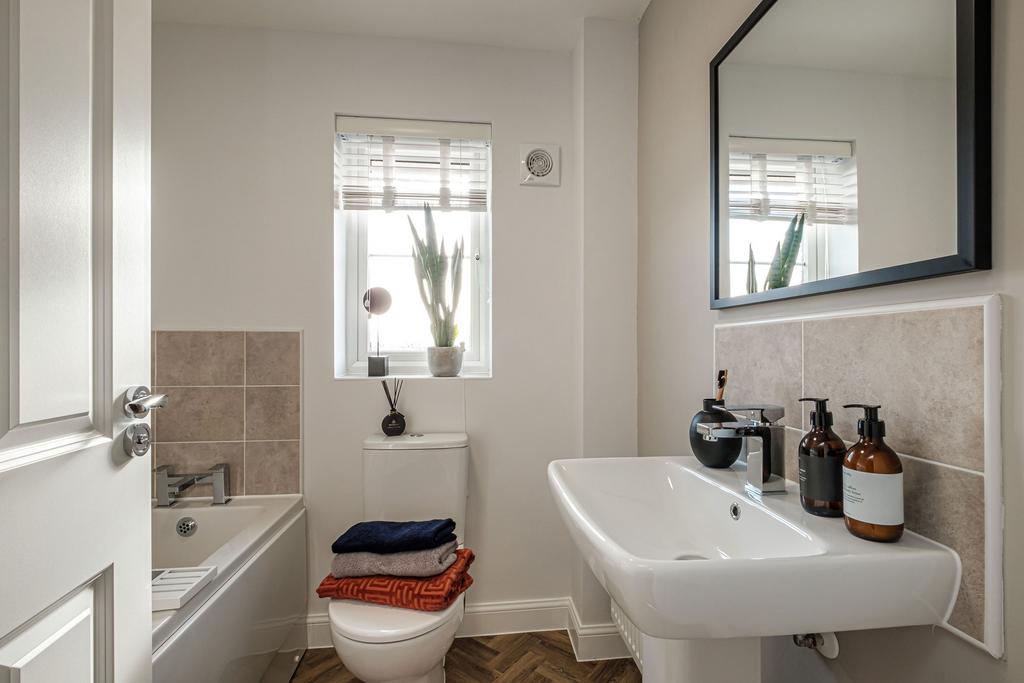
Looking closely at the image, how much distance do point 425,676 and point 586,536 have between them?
3.47ft

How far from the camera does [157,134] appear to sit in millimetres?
1783

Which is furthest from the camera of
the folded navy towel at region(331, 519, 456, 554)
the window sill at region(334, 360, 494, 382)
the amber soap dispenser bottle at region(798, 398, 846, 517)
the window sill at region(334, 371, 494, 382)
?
the window sill at region(334, 360, 494, 382)

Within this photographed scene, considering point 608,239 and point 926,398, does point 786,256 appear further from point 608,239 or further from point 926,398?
point 608,239

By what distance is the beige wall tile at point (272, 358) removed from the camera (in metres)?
1.82

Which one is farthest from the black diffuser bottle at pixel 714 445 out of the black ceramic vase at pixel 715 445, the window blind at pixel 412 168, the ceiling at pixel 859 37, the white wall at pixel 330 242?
the window blind at pixel 412 168

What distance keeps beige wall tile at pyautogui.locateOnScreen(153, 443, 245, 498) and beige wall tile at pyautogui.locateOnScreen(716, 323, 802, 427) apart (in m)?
1.71

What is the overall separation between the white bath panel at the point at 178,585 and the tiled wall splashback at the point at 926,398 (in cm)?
132

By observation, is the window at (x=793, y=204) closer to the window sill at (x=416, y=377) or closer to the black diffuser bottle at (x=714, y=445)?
the black diffuser bottle at (x=714, y=445)

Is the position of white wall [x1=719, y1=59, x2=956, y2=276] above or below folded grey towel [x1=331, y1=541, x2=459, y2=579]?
above

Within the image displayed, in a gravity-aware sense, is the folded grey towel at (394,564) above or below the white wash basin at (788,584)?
below

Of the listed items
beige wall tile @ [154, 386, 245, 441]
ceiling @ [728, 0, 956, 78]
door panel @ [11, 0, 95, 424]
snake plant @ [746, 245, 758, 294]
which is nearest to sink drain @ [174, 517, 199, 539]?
beige wall tile @ [154, 386, 245, 441]

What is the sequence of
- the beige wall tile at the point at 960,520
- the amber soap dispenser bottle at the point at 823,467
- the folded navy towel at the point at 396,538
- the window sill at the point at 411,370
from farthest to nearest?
1. the window sill at the point at 411,370
2. the folded navy towel at the point at 396,538
3. the amber soap dispenser bottle at the point at 823,467
4. the beige wall tile at the point at 960,520

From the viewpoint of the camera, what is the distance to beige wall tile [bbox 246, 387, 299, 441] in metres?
1.82

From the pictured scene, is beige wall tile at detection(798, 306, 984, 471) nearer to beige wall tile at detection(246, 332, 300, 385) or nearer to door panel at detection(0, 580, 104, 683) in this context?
door panel at detection(0, 580, 104, 683)
